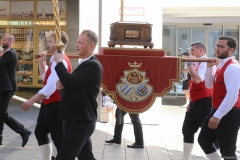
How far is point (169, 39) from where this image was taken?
13953mm

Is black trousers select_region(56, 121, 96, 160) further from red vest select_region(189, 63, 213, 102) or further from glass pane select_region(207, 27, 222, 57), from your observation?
glass pane select_region(207, 27, 222, 57)

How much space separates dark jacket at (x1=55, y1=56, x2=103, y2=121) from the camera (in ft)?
11.8

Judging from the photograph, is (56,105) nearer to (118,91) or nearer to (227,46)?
(118,91)

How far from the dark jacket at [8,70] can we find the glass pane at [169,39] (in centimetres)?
808

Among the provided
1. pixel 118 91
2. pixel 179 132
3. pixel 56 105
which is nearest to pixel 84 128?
pixel 118 91

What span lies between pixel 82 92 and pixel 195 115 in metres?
2.25

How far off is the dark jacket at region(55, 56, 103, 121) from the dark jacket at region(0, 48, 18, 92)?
2.92m

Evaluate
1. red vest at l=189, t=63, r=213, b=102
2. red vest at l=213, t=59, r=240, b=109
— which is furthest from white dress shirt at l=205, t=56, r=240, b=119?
red vest at l=189, t=63, r=213, b=102

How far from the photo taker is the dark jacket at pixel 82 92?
142 inches

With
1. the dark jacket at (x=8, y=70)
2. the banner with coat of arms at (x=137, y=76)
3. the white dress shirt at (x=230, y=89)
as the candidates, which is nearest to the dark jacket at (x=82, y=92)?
the banner with coat of arms at (x=137, y=76)

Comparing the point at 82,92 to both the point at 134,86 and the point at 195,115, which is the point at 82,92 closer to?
the point at 134,86

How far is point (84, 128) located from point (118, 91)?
618 millimetres

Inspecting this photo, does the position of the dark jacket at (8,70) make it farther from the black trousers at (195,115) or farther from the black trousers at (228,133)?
the black trousers at (228,133)

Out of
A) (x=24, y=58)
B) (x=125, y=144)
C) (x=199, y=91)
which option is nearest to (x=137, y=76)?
(x=199, y=91)
